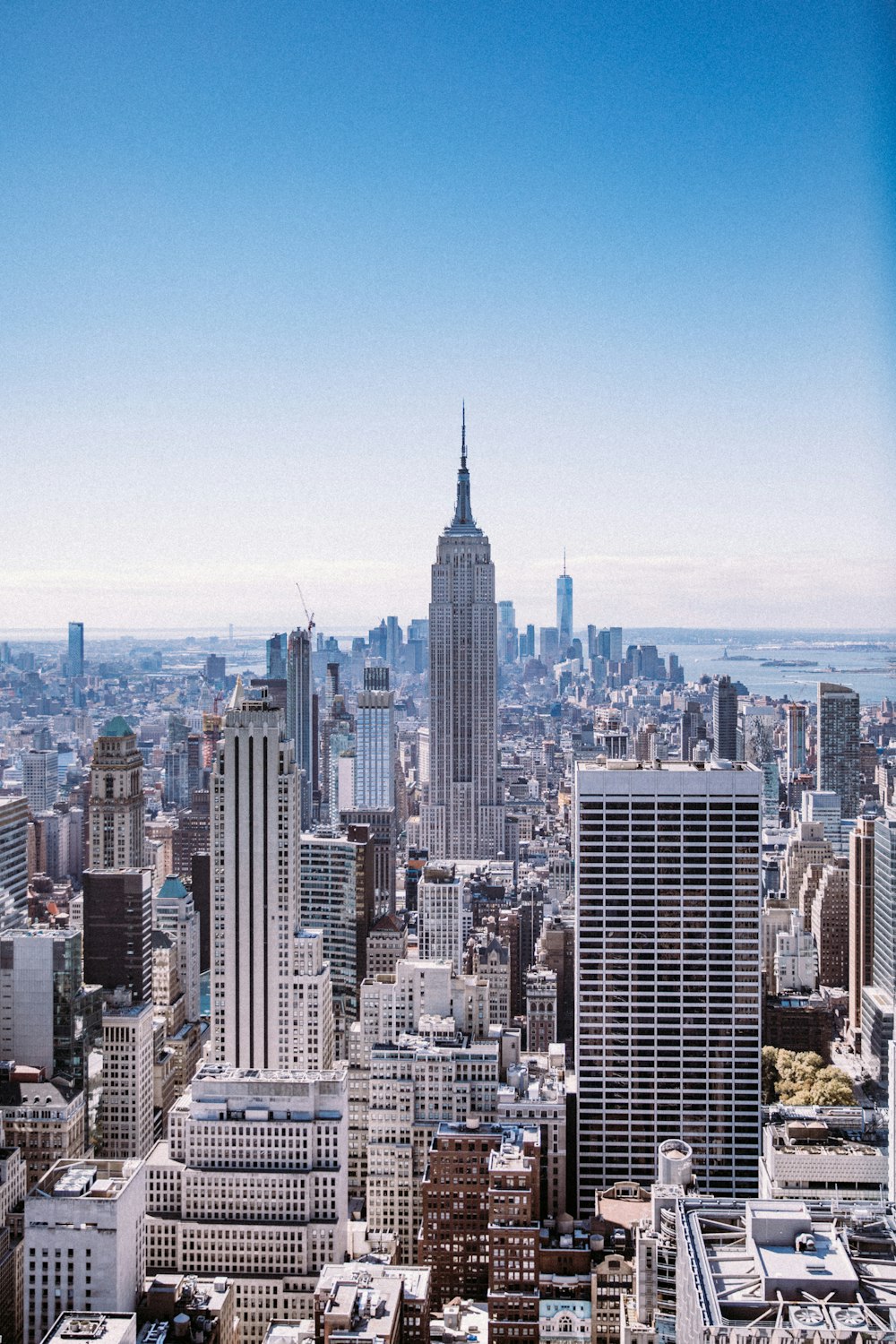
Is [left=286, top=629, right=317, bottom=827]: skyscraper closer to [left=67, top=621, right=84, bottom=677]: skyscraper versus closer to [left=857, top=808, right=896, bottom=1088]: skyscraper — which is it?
[left=67, top=621, right=84, bottom=677]: skyscraper

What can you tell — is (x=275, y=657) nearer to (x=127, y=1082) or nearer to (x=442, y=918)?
(x=442, y=918)

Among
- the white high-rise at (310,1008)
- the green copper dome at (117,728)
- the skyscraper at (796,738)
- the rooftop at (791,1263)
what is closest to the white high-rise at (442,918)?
the white high-rise at (310,1008)

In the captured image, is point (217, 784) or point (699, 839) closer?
point (699, 839)

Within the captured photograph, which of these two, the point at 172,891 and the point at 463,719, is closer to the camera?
the point at 172,891

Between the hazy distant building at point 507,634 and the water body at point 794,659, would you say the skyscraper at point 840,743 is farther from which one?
the hazy distant building at point 507,634

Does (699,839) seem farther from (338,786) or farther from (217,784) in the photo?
(338,786)

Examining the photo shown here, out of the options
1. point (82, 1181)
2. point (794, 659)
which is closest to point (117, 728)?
point (82, 1181)

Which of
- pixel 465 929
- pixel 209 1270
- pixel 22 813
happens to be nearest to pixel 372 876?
pixel 465 929
